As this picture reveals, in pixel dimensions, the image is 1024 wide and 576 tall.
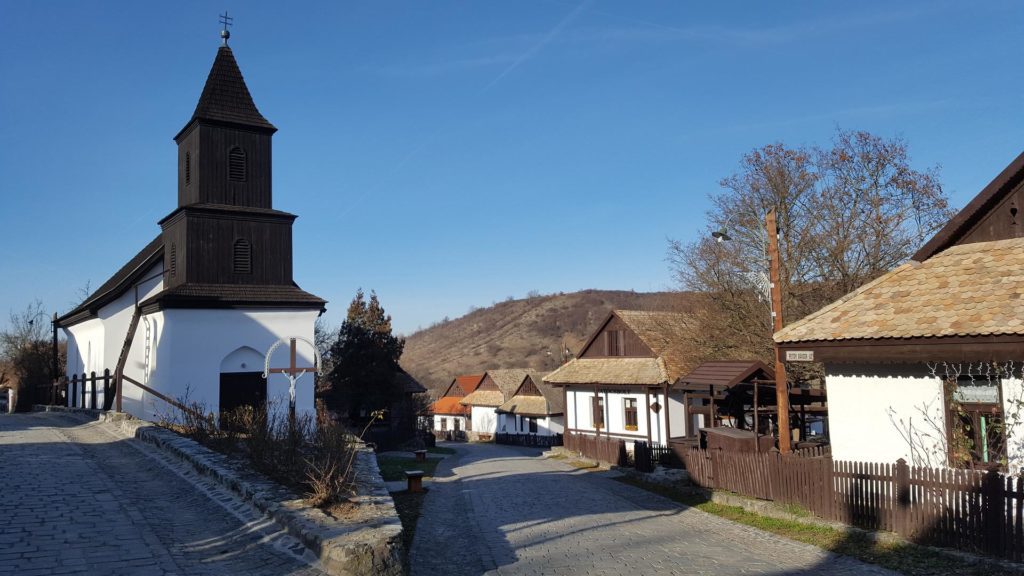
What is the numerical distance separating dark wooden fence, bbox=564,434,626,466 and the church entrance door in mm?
12296

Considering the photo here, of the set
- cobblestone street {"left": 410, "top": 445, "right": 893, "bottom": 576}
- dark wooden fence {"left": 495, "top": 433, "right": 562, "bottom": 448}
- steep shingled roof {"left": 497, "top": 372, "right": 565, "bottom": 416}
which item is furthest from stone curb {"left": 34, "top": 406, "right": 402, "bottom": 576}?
steep shingled roof {"left": 497, "top": 372, "right": 565, "bottom": 416}

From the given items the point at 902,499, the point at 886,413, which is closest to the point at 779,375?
the point at 886,413

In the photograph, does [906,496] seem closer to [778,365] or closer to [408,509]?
[778,365]

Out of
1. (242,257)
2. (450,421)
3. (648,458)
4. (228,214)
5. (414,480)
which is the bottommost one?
(450,421)

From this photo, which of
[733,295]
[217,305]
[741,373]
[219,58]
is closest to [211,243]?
[217,305]

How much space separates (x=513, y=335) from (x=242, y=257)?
11619 cm

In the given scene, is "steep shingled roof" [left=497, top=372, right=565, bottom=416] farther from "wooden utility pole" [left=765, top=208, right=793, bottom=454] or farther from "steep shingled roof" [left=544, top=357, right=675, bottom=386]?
"wooden utility pole" [left=765, top=208, right=793, bottom=454]

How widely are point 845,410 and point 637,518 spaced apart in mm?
4382

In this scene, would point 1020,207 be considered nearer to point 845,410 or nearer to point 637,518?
point 845,410

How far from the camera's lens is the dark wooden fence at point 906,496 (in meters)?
9.70

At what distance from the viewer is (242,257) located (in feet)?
85.9

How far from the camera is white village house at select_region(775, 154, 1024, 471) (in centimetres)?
1145

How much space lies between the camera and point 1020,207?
13625mm

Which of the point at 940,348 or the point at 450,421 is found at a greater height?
the point at 940,348
